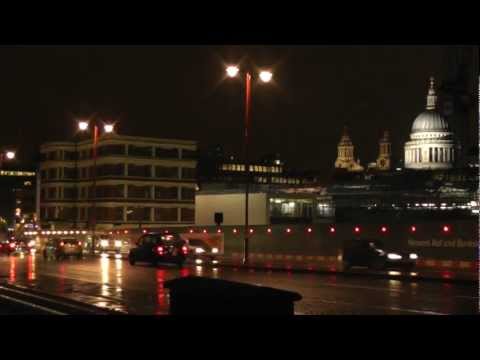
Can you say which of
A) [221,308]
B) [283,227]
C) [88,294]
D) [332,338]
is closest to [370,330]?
[332,338]

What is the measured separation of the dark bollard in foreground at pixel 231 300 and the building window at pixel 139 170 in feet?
300

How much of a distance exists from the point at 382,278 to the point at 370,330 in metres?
23.3

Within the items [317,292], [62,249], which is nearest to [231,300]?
[317,292]

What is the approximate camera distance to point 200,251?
49.3 metres

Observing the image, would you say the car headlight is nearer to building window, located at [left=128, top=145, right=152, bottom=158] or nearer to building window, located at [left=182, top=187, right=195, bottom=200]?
building window, located at [left=128, top=145, right=152, bottom=158]

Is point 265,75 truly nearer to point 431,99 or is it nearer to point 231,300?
point 231,300

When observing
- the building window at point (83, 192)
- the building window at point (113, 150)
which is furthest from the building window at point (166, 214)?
the building window at point (83, 192)

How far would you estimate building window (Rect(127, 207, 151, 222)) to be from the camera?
99.4 meters

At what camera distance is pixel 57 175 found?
357 feet

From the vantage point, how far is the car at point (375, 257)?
3709cm

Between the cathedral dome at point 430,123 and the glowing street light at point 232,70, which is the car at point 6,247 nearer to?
the glowing street light at point 232,70

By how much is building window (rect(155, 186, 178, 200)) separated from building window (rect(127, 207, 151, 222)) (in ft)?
9.06

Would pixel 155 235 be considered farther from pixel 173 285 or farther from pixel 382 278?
pixel 173 285

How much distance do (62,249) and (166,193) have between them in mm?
51479
